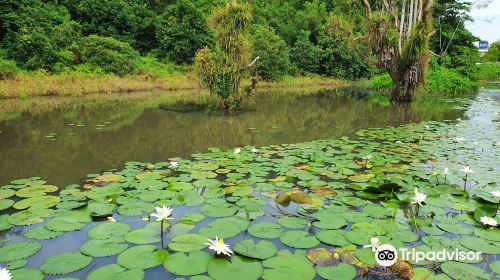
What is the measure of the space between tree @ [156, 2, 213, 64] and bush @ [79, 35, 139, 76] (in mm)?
3809

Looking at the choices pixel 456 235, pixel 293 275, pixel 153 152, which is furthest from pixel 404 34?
pixel 293 275

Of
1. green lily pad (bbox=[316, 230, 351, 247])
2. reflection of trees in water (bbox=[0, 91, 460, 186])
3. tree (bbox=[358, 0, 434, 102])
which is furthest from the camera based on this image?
tree (bbox=[358, 0, 434, 102])

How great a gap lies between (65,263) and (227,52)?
8.40 meters

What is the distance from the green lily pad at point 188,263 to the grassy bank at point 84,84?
10.6 metres

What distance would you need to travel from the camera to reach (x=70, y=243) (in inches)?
109

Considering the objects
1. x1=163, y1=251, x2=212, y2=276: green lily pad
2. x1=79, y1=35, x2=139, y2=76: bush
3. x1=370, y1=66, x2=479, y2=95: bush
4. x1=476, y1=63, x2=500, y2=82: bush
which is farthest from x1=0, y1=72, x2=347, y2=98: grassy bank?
x1=476, y1=63, x2=500, y2=82: bush

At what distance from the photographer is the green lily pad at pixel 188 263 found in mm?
2314

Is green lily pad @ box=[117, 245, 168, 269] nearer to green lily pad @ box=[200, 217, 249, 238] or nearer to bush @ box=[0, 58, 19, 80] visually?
green lily pad @ box=[200, 217, 249, 238]

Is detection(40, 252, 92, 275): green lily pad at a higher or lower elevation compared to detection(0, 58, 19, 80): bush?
lower

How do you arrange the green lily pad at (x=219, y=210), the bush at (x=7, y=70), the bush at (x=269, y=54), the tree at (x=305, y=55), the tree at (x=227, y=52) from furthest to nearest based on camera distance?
the tree at (x=305, y=55) → the bush at (x=269, y=54) → the bush at (x=7, y=70) → the tree at (x=227, y=52) → the green lily pad at (x=219, y=210)

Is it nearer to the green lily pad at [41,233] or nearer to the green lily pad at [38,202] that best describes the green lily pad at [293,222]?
the green lily pad at [41,233]

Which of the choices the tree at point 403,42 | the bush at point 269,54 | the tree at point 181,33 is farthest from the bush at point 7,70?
the tree at point 403,42

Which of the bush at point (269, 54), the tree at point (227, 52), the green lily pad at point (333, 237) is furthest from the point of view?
the bush at point (269, 54)

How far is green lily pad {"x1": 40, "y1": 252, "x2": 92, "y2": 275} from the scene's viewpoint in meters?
2.33
